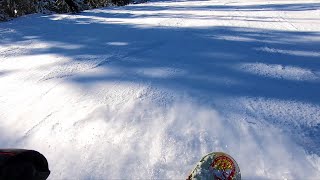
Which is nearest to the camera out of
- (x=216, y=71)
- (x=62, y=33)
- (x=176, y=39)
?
(x=216, y=71)

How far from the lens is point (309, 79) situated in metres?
4.40

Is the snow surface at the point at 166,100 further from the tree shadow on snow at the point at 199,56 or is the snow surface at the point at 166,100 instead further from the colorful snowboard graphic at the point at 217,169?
the colorful snowboard graphic at the point at 217,169

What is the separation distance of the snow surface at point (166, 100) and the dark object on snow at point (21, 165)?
71 cm

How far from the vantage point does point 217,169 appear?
241 centimetres

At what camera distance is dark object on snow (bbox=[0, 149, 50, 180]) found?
196 centimetres

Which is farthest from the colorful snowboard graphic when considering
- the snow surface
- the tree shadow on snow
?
the tree shadow on snow

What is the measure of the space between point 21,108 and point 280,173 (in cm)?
308

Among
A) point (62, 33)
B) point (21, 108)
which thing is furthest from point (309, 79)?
point (62, 33)

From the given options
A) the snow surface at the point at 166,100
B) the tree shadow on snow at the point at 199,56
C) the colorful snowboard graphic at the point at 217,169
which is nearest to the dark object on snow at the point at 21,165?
the snow surface at the point at 166,100

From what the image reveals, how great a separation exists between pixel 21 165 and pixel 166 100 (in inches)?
88.9

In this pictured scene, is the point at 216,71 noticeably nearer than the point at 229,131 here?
No

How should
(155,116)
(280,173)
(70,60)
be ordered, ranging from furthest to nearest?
(70,60) → (155,116) → (280,173)

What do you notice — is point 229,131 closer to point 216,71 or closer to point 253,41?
point 216,71

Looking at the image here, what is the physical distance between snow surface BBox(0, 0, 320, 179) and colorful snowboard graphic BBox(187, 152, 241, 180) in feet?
1.04
